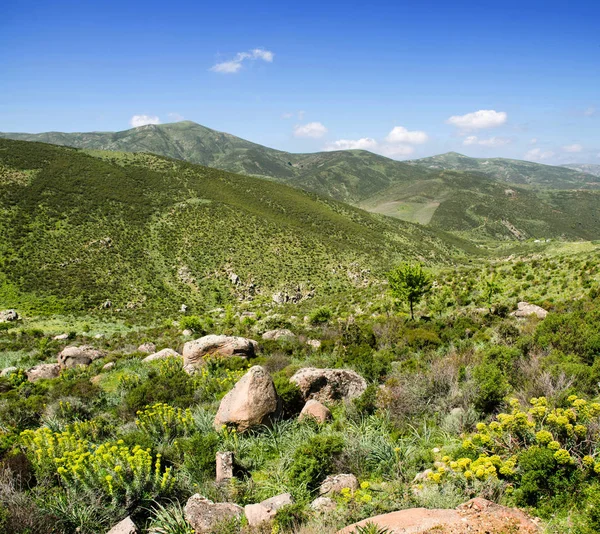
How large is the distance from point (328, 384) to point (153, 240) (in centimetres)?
5436

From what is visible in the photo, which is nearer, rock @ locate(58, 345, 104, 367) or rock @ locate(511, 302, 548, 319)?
rock @ locate(511, 302, 548, 319)

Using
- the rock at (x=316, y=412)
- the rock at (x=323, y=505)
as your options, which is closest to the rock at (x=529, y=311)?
the rock at (x=316, y=412)

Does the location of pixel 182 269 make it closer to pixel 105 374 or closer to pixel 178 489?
pixel 105 374

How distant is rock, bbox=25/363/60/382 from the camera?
16609 millimetres

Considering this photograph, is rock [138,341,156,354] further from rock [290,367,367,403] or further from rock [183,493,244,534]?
rock [183,493,244,534]

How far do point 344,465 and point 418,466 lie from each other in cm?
139

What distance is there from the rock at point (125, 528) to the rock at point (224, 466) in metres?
1.65

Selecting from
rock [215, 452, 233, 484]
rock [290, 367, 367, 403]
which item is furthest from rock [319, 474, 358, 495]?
rock [290, 367, 367, 403]

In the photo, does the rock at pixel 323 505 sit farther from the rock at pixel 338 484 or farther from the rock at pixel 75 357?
the rock at pixel 75 357

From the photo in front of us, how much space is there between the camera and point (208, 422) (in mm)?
9000

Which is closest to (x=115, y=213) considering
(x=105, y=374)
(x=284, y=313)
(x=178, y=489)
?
(x=284, y=313)

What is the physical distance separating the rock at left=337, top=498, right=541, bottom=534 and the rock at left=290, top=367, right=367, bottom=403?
5.07 metres

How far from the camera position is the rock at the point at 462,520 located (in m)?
4.41

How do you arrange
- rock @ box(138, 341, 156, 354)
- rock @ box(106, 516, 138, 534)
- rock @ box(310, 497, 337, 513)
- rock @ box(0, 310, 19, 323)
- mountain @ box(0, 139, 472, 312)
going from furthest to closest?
1. mountain @ box(0, 139, 472, 312)
2. rock @ box(0, 310, 19, 323)
3. rock @ box(138, 341, 156, 354)
4. rock @ box(310, 497, 337, 513)
5. rock @ box(106, 516, 138, 534)
